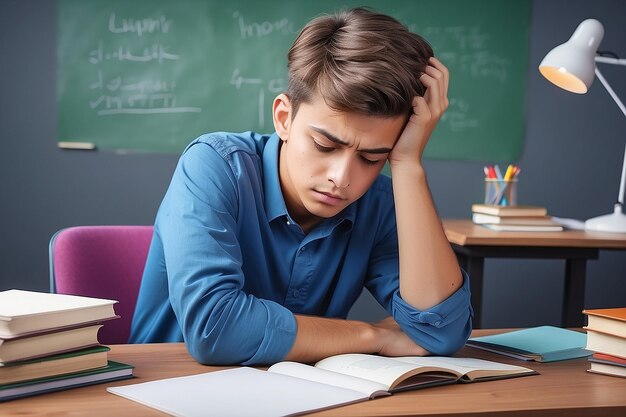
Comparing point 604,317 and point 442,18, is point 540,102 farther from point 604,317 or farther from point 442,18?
point 604,317

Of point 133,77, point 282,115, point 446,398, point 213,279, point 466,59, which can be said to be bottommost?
point 446,398

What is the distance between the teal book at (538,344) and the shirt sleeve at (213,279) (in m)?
0.39

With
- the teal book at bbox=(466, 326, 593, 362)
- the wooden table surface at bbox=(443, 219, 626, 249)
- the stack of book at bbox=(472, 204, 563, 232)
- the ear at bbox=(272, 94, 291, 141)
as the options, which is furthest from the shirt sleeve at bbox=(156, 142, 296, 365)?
the stack of book at bbox=(472, 204, 563, 232)

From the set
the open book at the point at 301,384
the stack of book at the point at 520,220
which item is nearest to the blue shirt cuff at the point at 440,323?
the open book at the point at 301,384

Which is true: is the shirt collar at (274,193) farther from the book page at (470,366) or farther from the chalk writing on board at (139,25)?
the chalk writing on board at (139,25)

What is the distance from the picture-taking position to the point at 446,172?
4.16 meters

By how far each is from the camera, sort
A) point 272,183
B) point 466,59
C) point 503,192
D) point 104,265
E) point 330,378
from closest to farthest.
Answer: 1. point 330,378
2. point 272,183
3. point 104,265
4. point 503,192
5. point 466,59

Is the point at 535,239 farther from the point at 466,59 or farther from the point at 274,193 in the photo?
the point at 274,193

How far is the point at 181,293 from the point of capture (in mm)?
1320

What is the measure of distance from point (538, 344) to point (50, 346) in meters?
0.83

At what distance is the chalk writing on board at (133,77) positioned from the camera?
3.84m

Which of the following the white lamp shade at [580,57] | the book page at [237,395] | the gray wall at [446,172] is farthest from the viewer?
the gray wall at [446,172]

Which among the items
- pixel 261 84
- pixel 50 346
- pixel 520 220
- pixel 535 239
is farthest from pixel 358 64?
pixel 261 84

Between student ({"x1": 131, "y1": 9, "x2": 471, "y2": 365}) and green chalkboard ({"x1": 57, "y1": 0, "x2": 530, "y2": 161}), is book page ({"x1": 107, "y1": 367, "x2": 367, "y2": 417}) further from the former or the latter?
green chalkboard ({"x1": 57, "y1": 0, "x2": 530, "y2": 161})
